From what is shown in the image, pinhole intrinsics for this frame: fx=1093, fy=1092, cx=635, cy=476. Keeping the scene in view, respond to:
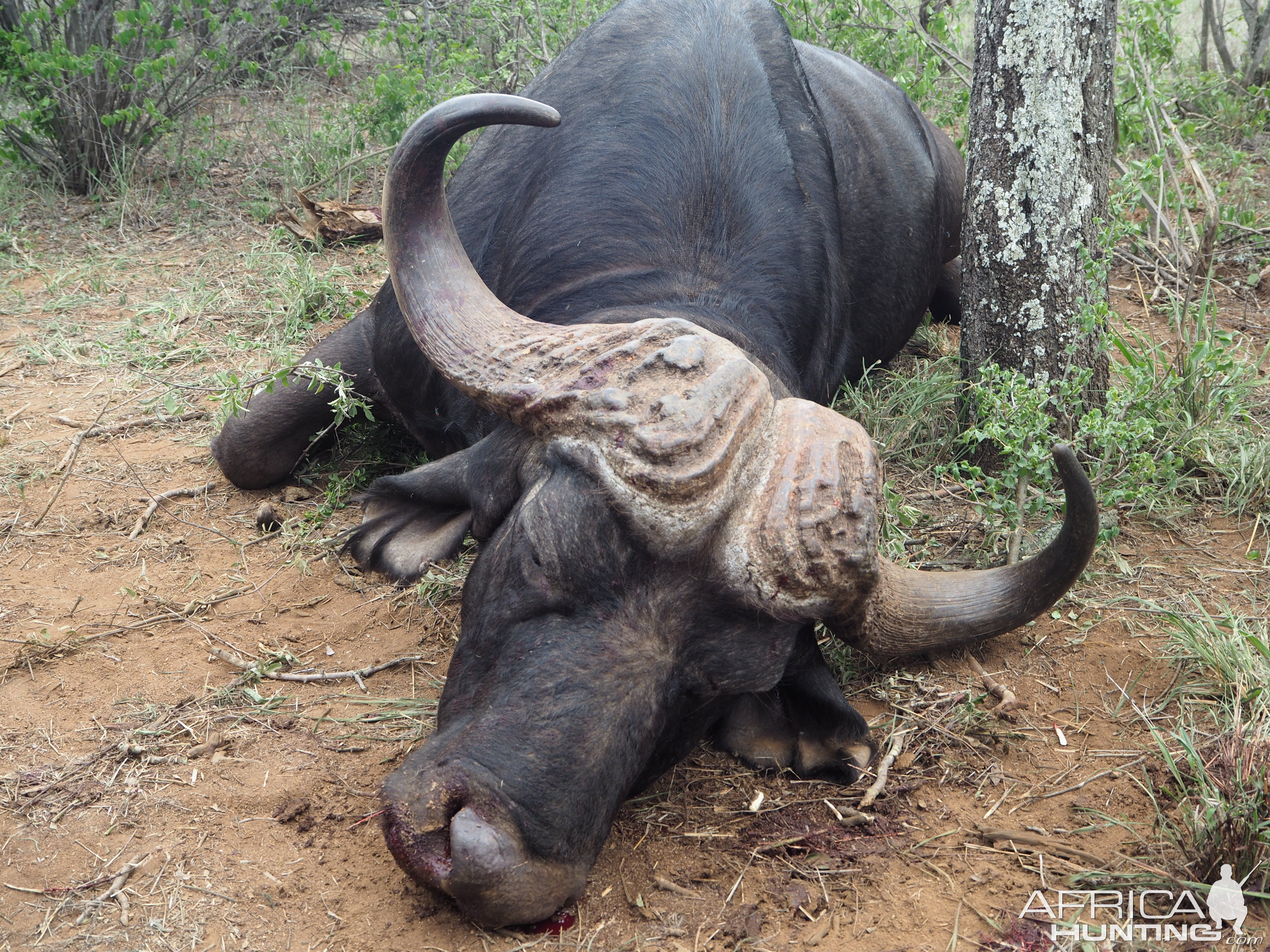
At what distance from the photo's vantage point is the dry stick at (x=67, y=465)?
3828 millimetres

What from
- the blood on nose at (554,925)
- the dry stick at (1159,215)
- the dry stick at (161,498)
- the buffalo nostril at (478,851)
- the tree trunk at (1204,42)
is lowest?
the dry stick at (161,498)

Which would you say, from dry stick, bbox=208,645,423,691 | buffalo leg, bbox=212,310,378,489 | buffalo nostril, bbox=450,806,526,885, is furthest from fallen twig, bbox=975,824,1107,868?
buffalo leg, bbox=212,310,378,489

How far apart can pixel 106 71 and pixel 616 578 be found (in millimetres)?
5931

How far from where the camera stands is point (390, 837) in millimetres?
2117

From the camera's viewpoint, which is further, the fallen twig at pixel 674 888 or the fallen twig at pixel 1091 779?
the fallen twig at pixel 1091 779

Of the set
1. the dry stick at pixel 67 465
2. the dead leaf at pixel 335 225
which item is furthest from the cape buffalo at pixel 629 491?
the dead leaf at pixel 335 225

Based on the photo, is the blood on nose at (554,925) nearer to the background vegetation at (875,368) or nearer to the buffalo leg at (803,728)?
the buffalo leg at (803,728)

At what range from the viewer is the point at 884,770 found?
8.87ft

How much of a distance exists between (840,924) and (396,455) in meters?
2.61

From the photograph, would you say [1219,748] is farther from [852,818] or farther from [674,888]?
[674,888]

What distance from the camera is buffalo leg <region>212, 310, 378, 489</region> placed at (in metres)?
4.00

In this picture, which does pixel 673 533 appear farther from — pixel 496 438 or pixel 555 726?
pixel 496 438

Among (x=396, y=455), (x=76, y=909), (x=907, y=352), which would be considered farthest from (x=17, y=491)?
(x=907, y=352)

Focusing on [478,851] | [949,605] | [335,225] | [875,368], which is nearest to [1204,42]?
[875,368]
